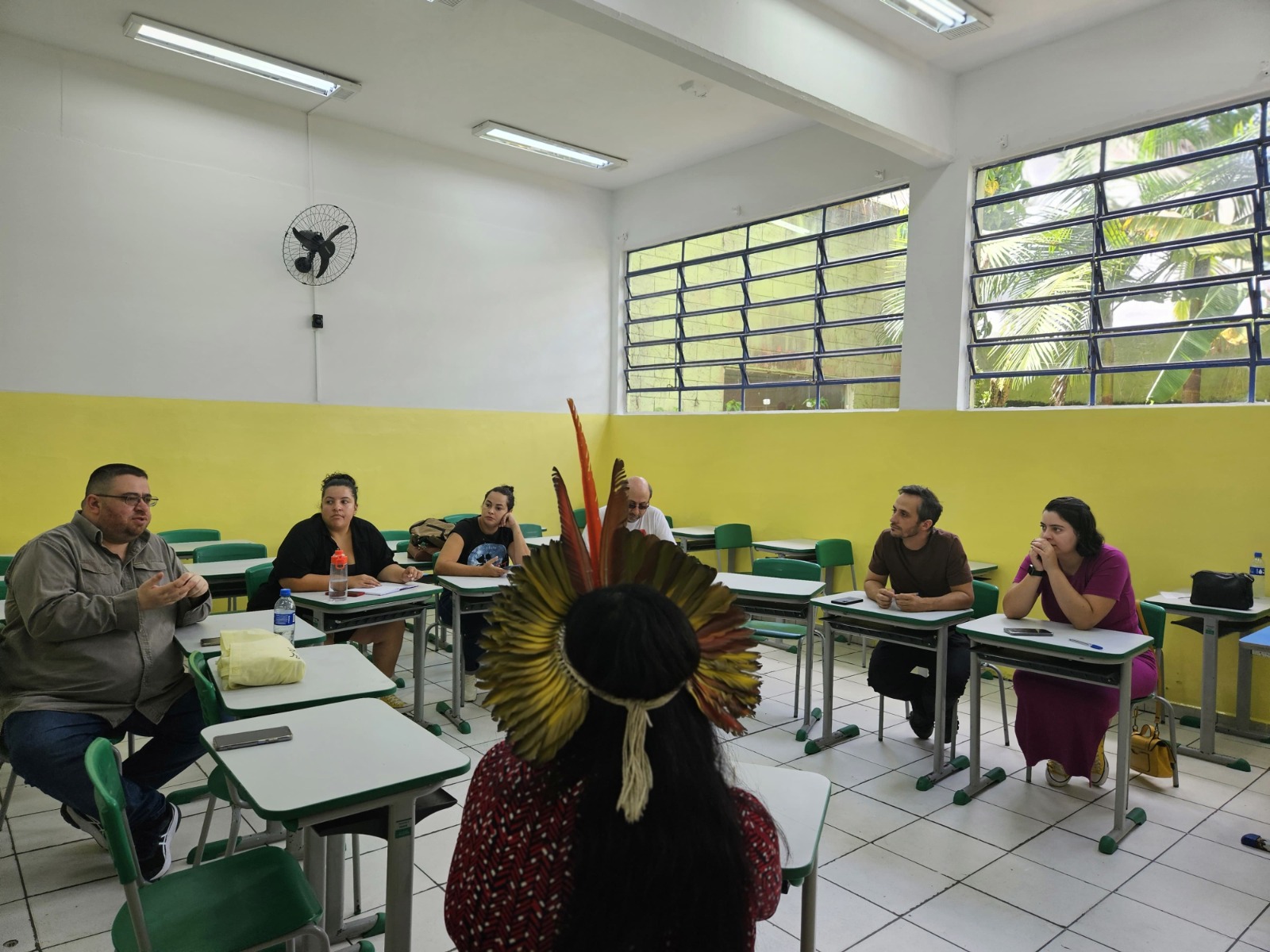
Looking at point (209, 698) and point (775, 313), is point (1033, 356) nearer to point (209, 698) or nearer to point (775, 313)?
point (775, 313)

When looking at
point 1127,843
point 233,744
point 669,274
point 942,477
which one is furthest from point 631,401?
point 233,744

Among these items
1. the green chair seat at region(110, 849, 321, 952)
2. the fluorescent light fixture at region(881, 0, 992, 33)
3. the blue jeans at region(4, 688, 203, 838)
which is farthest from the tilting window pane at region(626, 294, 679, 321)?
the green chair seat at region(110, 849, 321, 952)

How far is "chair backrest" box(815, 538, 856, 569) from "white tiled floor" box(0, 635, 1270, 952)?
1991 millimetres

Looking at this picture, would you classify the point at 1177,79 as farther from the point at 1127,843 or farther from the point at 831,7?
the point at 1127,843

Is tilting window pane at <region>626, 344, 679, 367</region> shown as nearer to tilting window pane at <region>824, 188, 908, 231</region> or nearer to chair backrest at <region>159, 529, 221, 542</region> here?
tilting window pane at <region>824, 188, 908, 231</region>

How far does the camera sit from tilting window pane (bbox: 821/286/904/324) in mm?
5746

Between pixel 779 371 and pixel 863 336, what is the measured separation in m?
0.86

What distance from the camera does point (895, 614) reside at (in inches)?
136

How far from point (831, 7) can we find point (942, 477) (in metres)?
2.95

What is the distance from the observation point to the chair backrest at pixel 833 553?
5508mm

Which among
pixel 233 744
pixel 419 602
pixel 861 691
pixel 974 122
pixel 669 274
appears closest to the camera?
pixel 233 744

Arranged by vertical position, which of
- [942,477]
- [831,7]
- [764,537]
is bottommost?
[764,537]

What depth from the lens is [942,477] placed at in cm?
536

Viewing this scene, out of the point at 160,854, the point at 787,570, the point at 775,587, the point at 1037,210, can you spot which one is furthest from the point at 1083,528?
the point at 160,854
